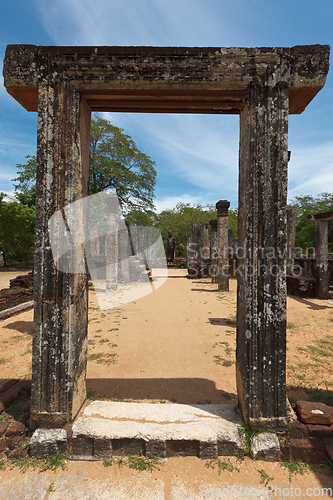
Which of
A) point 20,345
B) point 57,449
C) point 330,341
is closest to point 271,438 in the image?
point 57,449

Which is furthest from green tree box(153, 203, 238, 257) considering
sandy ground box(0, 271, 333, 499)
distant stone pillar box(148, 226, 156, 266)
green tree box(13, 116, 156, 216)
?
sandy ground box(0, 271, 333, 499)

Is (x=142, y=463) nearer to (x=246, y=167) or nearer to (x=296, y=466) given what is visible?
(x=296, y=466)

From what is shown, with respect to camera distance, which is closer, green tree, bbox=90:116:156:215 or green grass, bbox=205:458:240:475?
green grass, bbox=205:458:240:475

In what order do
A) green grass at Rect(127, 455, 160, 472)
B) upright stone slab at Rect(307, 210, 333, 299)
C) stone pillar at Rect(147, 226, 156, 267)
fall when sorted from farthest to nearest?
stone pillar at Rect(147, 226, 156, 267), upright stone slab at Rect(307, 210, 333, 299), green grass at Rect(127, 455, 160, 472)

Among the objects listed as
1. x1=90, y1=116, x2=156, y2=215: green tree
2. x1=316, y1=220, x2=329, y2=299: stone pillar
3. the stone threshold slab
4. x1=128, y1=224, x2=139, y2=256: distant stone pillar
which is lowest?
the stone threshold slab

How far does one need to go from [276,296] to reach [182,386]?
75.9 inches

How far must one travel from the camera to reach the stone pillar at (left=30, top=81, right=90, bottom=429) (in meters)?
2.02

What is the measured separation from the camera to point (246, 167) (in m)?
2.10

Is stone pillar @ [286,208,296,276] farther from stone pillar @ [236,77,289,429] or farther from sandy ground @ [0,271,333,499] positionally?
stone pillar @ [236,77,289,429]

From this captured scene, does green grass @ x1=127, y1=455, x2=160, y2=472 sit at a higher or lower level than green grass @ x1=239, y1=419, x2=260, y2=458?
lower

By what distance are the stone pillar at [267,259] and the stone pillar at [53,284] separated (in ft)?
5.15

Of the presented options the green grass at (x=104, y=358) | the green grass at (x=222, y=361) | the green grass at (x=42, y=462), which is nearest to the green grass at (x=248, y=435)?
the green grass at (x=42, y=462)

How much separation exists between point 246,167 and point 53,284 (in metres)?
1.99

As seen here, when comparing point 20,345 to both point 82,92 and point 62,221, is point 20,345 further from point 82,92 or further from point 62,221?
point 82,92
